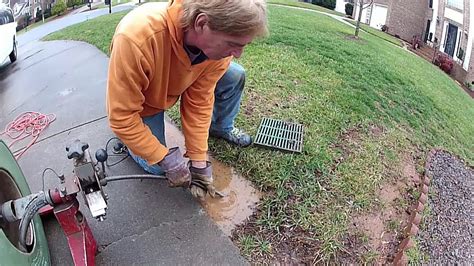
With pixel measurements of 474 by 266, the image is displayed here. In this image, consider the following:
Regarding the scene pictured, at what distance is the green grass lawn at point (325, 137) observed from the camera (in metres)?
2.14

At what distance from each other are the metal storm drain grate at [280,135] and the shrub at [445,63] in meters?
13.8

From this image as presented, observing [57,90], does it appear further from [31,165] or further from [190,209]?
[190,209]

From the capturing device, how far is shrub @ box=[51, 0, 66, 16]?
19.5ft

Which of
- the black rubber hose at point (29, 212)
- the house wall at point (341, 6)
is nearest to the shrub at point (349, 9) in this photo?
the house wall at point (341, 6)

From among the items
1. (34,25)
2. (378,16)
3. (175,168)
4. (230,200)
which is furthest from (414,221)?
(378,16)

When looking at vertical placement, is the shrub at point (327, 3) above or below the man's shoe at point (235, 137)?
above

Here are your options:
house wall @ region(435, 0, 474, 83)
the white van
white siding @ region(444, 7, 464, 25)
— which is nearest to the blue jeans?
the white van

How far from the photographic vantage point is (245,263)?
6.36ft

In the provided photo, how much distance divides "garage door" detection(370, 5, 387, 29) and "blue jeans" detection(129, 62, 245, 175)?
56.1 ft

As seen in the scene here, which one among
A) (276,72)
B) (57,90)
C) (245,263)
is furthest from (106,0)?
(245,263)

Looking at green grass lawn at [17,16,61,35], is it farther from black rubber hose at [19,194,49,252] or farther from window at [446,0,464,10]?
window at [446,0,464,10]

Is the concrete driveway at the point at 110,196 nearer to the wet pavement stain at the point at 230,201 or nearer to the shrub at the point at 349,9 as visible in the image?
the wet pavement stain at the point at 230,201

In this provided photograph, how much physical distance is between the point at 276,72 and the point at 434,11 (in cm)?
1577

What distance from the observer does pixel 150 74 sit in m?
1.62
